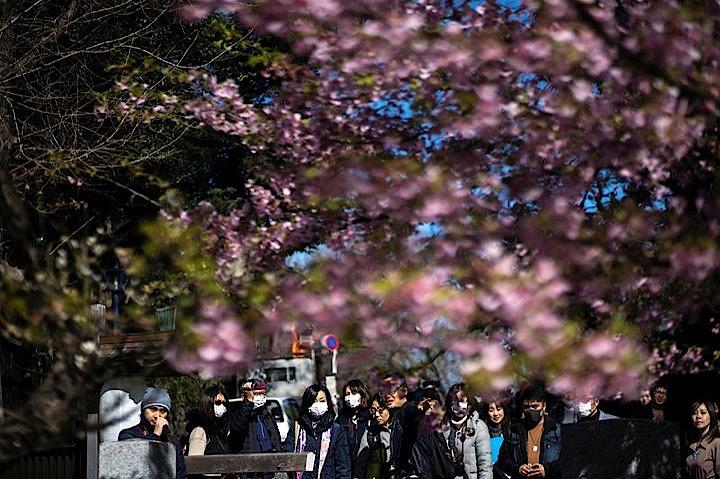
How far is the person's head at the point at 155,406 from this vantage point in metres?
10.2

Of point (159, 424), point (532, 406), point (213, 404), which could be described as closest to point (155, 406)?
point (159, 424)

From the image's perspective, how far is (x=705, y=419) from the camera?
9648mm

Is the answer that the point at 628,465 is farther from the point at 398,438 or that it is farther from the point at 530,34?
the point at 530,34

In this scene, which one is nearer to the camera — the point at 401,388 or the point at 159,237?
the point at 159,237

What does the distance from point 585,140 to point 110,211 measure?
14375mm

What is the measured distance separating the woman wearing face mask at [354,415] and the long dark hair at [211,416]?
1.31 meters

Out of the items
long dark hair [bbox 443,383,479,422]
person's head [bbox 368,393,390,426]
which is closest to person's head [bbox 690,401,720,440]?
long dark hair [bbox 443,383,479,422]

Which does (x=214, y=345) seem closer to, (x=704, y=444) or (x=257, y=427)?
(x=704, y=444)

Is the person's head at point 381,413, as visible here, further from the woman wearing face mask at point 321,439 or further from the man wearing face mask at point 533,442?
the man wearing face mask at point 533,442

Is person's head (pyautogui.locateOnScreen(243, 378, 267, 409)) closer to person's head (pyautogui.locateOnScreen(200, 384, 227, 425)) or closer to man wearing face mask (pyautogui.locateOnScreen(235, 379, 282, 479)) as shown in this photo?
man wearing face mask (pyautogui.locateOnScreen(235, 379, 282, 479))

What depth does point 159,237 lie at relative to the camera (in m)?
8.48

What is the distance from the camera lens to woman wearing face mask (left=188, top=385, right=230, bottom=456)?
1211 cm

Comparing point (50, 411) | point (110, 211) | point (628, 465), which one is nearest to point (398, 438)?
point (628, 465)

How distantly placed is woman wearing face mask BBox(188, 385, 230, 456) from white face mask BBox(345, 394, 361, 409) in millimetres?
1420
